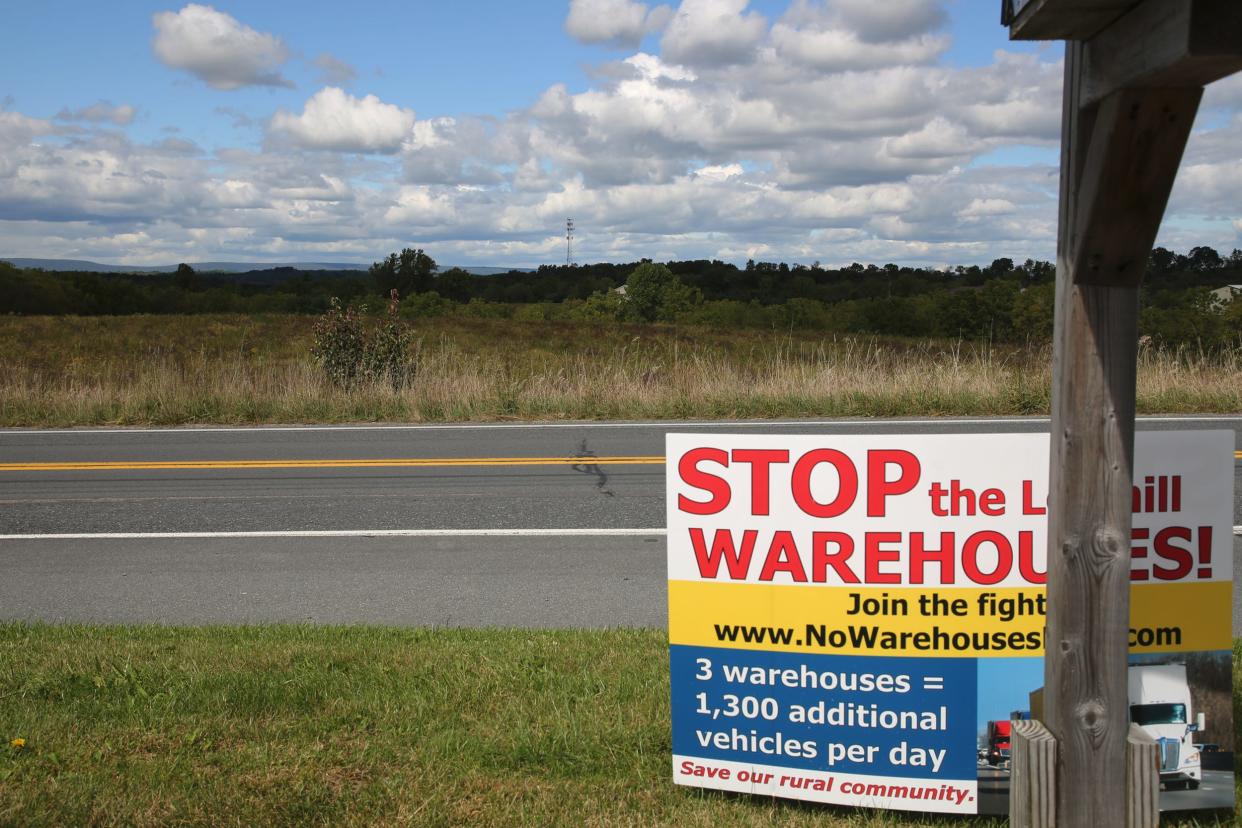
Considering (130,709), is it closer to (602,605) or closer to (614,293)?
(602,605)

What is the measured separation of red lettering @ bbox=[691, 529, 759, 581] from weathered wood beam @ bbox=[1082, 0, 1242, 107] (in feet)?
5.42

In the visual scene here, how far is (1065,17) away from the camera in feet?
8.07

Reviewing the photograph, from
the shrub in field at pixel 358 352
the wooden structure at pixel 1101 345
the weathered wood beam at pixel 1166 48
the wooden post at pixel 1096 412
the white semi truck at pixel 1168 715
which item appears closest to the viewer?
the weathered wood beam at pixel 1166 48

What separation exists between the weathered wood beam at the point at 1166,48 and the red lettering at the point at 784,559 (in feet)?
5.16

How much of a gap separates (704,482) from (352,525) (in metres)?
5.34

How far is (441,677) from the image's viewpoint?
4.54m

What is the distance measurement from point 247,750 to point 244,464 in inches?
323

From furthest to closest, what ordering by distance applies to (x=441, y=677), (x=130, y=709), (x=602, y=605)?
1. (x=602, y=605)
2. (x=441, y=677)
3. (x=130, y=709)

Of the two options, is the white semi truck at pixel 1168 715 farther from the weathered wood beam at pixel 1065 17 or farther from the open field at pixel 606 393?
the open field at pixel 606 393

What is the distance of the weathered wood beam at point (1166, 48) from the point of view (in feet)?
7.06

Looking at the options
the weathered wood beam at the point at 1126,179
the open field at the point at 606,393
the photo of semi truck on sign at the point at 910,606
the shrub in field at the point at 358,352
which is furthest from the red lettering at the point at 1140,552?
the shrub in field at the point at 358,352

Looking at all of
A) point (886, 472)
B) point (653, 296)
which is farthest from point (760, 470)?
point (653, 296)

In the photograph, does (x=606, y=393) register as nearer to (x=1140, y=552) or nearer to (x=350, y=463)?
(x=350, y=463)

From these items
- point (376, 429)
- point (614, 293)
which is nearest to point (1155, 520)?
point (376, 429)
